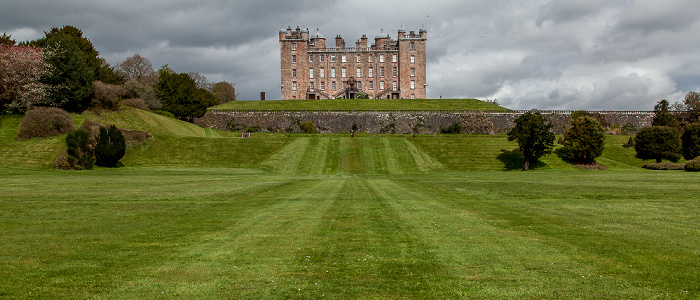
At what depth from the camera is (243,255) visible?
876cm

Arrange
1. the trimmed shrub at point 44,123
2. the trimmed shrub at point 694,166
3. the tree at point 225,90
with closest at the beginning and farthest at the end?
→ the trimmed shrub at point 694,166 → the trimmed shrub at point 44,123 → the tree at point 225,90

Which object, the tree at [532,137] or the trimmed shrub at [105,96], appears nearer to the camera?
the tree at [532,137]

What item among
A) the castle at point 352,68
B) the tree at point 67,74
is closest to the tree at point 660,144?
the castle at point 352,68

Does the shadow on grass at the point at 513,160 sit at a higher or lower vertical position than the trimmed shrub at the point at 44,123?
lower

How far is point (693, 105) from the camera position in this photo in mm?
79062

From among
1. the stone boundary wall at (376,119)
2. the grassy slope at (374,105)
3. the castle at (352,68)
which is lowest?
the stone boundary wall at (376,119)

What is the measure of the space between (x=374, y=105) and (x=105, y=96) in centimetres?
4349

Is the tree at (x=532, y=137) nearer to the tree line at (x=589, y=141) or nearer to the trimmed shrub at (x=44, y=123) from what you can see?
the tree line at (x=589, y=141)

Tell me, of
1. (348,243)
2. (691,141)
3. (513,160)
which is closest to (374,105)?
(513,160)

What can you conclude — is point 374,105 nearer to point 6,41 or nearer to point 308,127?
point 308,127

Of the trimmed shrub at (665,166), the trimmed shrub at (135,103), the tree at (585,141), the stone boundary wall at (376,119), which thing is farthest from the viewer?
the stone boundary wall at (376,119)

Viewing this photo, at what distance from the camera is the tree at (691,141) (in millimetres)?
56750

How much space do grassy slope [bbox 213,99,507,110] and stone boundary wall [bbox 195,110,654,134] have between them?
126 inches

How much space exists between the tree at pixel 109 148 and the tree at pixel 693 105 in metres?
81.2
